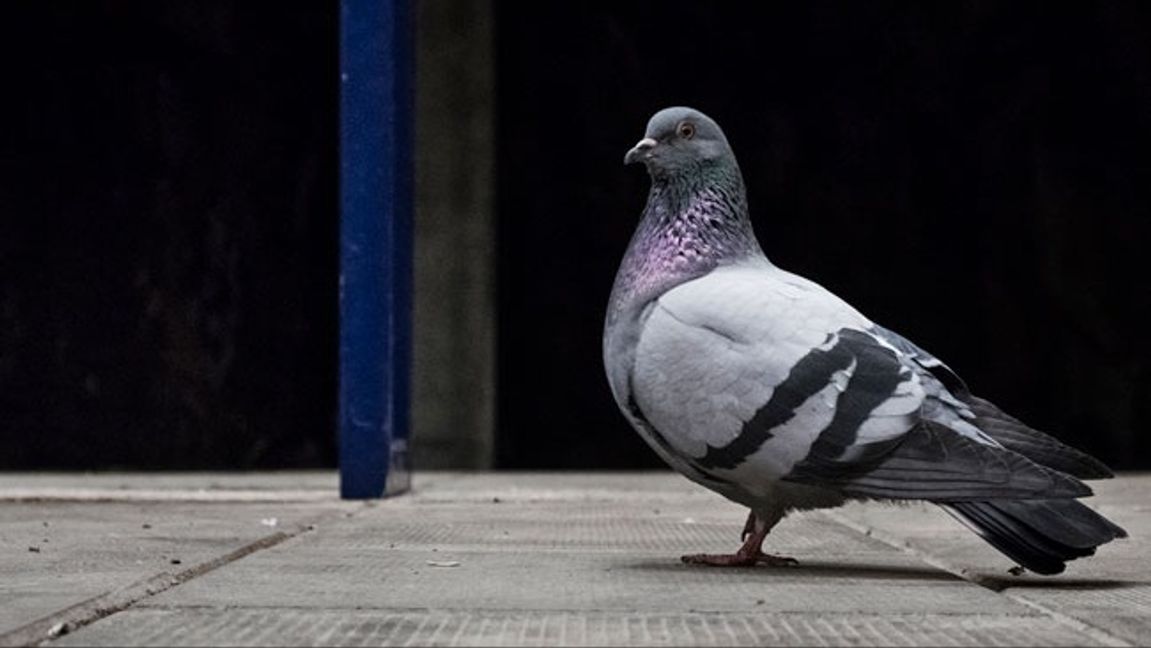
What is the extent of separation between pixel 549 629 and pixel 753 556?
1.24 m

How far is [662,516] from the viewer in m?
6.56

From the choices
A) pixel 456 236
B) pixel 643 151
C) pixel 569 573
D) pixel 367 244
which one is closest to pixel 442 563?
pixel 569 573

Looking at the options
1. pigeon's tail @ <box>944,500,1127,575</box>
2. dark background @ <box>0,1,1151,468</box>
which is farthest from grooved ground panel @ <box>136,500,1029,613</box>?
dark background @ <box>0,1,1151,468</box>

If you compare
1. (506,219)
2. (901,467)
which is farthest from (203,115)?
(901,467)

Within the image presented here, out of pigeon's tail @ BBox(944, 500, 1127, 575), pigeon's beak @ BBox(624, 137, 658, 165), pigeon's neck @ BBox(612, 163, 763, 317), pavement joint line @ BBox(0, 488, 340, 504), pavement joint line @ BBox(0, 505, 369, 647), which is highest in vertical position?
pigeon's beak @ BBox(624, 137, 658, 165)

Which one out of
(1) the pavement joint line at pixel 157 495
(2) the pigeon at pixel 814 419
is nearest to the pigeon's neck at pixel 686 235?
(2) the pigeon at pixel 814 419

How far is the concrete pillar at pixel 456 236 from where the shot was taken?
11.3 m

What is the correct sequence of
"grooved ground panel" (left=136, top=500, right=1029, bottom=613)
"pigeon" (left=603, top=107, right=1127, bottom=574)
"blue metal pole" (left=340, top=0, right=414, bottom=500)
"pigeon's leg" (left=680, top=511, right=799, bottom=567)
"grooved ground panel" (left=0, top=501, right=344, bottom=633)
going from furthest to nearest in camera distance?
"blue metal pole" (left=340, top=0, right=414, bottom=500) < "pigeon's leg" (left=680, top=511, right=799, bottom=567) < "pigeon" (left=603, top=107, right=1127, bottom=574) < "grooved ground panel" (left=0, top=501, right=344, bottom=633) < "grooved ground panel" (left=136, top=500, right=1029, bottom=613)

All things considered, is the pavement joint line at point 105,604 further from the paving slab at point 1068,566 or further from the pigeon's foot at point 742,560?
the paving slab at point 1068,566

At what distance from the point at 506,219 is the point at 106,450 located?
242 centimetres

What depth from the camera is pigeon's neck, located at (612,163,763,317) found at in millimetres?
4551

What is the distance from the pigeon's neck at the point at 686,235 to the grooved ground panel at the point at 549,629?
1.15 m

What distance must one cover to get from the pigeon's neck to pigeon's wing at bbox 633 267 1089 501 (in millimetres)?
216

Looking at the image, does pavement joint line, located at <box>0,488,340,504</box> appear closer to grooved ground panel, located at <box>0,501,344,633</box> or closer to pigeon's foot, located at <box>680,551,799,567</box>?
grooved ground panel, located at <box>0,501,344,633</box>
